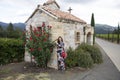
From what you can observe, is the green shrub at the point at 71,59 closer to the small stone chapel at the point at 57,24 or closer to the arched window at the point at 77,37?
the small stone chapel at the point at 57,24

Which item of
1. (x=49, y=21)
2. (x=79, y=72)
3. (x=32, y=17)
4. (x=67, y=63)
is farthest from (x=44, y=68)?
(x=32, y=17)

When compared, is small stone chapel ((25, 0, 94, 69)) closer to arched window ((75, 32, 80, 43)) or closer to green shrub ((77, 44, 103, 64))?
arched window ((75, 32, 80, 43))

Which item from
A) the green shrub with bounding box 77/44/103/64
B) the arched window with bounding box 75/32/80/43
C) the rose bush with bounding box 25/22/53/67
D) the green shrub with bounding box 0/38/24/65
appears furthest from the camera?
the arched window with bounding box 75/32/80/43

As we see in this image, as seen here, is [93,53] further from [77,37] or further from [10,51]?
[10,51]

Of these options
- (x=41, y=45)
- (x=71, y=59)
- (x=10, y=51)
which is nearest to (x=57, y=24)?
(x=41, y=45)

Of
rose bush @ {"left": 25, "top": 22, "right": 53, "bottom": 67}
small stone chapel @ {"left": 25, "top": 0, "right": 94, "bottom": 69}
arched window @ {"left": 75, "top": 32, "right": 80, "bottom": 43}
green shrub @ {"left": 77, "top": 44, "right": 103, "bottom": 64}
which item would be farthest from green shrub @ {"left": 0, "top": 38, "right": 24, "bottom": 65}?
green shrub @ {"left": 77, "top": 44, "right": 103, "bottom": 64}

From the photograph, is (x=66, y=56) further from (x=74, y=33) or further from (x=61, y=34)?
(x=74, y=33)

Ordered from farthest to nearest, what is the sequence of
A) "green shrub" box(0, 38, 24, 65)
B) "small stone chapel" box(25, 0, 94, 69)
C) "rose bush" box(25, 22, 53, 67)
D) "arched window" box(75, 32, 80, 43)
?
"arched window" box(75, 32, 80, 43)
"green shrub" box(0, 38, 24, 65)
"small stone chapel" box(25, 0, 94, 69)
"rose bush" box(25, 22, 53, 67)

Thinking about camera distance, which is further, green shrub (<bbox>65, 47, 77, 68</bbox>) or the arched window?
the arched window

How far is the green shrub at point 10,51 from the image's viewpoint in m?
11.8

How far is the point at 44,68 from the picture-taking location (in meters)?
10.4

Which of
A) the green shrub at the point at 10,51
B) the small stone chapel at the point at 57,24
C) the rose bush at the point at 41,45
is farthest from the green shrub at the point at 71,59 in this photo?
the green shrub at the point at 10,51

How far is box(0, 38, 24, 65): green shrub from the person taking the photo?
11766 mm

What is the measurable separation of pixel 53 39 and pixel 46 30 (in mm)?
767
